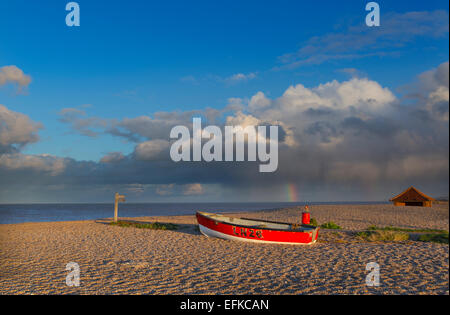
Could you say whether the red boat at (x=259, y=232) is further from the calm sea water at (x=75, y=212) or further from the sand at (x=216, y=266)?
the calm sea water at (x=75, y=212)

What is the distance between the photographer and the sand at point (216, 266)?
26.7 ft

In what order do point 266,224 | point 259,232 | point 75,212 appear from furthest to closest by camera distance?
point 75,212, point 266,224, point 259,232

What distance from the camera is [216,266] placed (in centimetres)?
1061

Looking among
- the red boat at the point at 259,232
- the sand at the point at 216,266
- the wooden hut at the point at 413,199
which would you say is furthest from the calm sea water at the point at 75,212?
the wooden hut at the point at 413,199

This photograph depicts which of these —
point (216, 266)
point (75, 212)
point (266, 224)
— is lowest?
Answer: point (75, 212)

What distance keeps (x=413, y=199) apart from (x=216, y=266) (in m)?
34.2

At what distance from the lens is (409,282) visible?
8.23m

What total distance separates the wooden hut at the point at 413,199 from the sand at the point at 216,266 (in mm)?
25005

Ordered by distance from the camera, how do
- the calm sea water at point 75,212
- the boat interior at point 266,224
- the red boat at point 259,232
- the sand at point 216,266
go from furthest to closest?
1. the calm sea water at point 75,212
2. the boat interior at point 266,224
3. the red boat at point 259,232
4. the sand at point 216,266

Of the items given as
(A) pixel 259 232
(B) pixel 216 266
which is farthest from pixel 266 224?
(B) pixel 216 266

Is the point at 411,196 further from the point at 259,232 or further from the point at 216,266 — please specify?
the point at 216,266

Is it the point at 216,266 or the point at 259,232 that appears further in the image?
the point at 259,232
